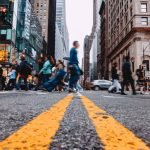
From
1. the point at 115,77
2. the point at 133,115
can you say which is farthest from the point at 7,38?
the point at 133,115

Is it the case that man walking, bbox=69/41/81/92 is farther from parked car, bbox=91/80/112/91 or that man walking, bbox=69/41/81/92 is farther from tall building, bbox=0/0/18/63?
tall building, bbox=0/0/18/63

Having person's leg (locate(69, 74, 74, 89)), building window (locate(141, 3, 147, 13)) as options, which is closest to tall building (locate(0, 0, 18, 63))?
building window (locate(141, 3, 147, 13))

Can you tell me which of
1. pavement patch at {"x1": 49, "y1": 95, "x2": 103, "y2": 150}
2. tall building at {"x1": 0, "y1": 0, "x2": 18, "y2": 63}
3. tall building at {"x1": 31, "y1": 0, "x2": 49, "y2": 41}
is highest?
tall building at {"x1": 31, "y1": 0, "x2": 49, "y2": 41}

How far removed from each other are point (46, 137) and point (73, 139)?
0.48ft

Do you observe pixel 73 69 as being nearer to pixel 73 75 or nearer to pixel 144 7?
pixel 73 75

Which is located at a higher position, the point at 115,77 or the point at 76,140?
the point at 115,77

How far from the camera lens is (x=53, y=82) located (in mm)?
11141

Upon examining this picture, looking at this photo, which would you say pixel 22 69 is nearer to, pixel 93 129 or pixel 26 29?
pixel 93 129

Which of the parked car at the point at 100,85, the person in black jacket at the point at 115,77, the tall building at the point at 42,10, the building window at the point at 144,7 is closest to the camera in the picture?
the person in black jacket at the point at 115,77

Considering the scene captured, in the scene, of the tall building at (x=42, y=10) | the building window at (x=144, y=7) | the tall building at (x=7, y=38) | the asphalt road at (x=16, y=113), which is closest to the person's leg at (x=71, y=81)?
the asphalt road at (x=16, y=113)

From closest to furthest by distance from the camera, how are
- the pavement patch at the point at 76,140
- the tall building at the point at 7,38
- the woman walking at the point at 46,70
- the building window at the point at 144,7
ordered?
the pavement patch at the point at 76,140
the woman walking at the point at 46,70
the building window at the point at 144,7
the tall building at the point at 7,38

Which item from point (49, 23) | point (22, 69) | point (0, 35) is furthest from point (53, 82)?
point (49, 23)

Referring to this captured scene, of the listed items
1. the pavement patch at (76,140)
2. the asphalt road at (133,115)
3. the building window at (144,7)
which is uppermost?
the building window at (144,7)

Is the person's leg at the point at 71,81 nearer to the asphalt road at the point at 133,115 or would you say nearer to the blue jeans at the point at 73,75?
the blue jeans at the point at 73,75
